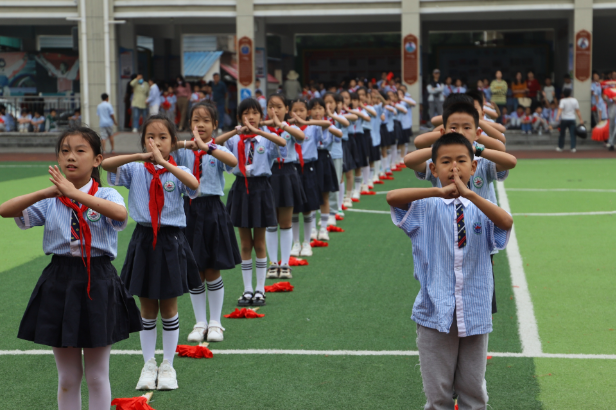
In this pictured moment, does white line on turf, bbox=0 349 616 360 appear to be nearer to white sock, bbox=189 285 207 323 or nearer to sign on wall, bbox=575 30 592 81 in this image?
white sock, bbox=189 285 207 323

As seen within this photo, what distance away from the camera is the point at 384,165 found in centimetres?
1623

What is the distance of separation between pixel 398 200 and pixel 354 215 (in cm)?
811

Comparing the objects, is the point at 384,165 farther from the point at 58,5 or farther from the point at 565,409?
the point at 58,5

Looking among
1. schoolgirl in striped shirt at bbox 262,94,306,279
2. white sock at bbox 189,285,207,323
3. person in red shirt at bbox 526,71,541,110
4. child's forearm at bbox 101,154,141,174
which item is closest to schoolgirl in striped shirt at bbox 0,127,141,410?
child's forearm at bbox 101,154,141,174

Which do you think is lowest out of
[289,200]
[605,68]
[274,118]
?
[289,200]

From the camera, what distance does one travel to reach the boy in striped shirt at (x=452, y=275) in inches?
134

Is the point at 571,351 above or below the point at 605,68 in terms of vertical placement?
below

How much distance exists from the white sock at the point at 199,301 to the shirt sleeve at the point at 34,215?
1.88 metres

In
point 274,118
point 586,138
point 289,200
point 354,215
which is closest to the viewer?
point 274,118

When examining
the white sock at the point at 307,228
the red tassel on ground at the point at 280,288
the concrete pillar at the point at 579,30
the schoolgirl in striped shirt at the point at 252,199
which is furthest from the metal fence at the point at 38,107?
the schoolgirl in striped shirt at the point at 252,199

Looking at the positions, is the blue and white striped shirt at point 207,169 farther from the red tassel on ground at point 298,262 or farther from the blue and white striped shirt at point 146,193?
the red tassel on ground at point 298,262

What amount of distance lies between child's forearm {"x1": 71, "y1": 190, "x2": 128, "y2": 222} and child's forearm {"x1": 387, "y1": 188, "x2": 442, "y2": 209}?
1277mm

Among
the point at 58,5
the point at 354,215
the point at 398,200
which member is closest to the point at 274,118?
the point at 398,200

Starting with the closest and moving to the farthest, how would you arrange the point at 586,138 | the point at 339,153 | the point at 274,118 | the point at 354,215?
the point at 274,118 → the point at 339,153 → the point at 354,215 → the point at 586,138
